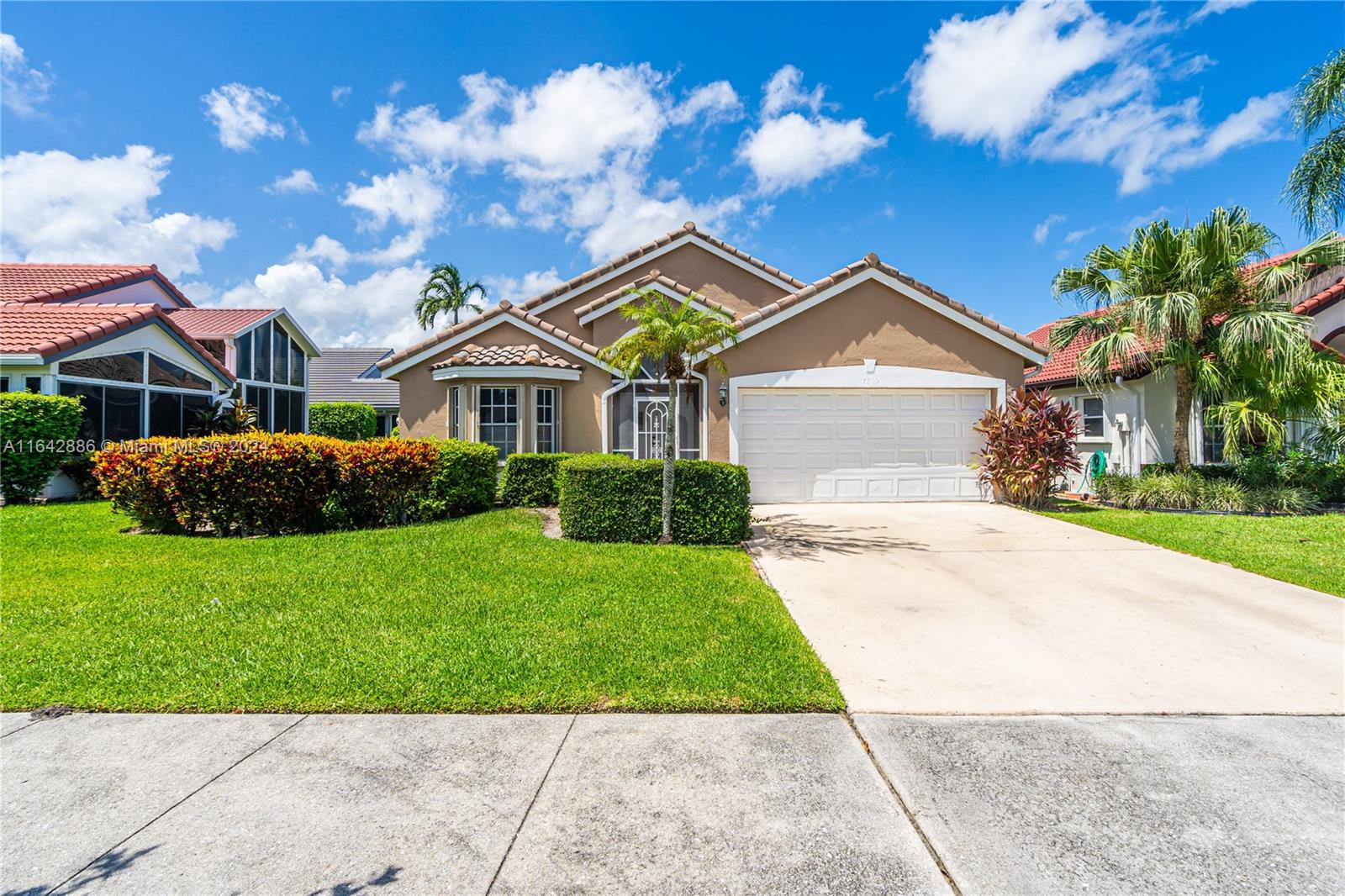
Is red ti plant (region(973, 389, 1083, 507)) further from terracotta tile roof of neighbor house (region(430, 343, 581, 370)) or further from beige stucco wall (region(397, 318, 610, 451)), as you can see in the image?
terracotta tile roof of neighbor house (region(430, 343, 581, 370))

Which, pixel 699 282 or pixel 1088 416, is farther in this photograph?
pixel 699 282

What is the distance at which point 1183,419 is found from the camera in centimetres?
1302

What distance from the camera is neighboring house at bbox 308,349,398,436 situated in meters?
31.3

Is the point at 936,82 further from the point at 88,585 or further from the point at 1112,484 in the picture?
the point at 88,585

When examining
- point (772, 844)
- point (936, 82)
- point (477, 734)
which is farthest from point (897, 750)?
point (936, 82)

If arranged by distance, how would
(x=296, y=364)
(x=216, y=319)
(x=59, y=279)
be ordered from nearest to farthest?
(x=59, y=279)
(x=216, y=319)
(x=296, y=364)

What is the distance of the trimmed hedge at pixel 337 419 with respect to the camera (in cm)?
2703

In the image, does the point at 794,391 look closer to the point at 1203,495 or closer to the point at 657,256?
the point at 657,256

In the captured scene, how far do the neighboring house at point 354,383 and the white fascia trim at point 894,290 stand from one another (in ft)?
72.3

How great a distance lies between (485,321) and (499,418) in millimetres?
2295

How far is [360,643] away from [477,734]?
6.06 ft

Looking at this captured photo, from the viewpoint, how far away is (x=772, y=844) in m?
2.65

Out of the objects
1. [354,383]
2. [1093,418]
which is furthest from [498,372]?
[354,383]

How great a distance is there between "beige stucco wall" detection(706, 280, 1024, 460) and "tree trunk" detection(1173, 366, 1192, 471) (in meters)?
3.88
